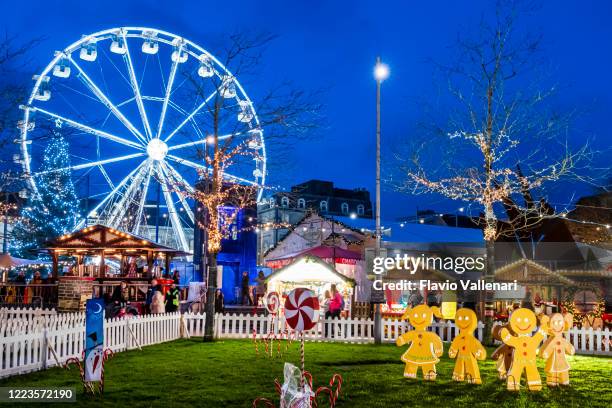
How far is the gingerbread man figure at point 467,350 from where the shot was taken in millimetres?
10641

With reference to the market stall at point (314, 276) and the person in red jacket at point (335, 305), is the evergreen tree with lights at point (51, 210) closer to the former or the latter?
the market stall at point (314, 276)

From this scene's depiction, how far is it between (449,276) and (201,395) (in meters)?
15.1

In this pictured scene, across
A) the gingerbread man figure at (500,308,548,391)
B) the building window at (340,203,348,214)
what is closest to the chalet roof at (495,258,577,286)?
the gingerbread man figure at (500,308,548,391)

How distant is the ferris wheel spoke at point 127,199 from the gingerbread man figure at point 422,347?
19560 mm

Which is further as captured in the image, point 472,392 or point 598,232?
point 598,232

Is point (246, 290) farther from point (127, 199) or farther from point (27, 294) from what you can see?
point (27, 294)

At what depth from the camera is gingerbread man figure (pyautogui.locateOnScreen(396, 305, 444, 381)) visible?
11.0m

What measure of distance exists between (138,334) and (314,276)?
7.77 m

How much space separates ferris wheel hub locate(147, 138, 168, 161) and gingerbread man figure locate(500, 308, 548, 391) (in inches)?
821

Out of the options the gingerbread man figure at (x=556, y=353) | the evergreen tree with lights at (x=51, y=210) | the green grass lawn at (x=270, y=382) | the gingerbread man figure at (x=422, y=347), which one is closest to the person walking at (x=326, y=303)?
the green grass lawn at (x=270, y=382)

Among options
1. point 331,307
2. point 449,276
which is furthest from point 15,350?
point 449,276

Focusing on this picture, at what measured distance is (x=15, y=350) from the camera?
11.1 m

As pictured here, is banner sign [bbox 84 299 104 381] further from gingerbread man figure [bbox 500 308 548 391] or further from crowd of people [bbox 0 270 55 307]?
crowd of people [bbox 0 270 55 307]

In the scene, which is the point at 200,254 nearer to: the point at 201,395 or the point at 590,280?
the point at 590,280
